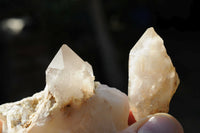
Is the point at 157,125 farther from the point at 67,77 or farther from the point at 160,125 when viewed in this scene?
the point at 67,77

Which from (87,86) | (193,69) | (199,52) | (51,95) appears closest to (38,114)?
(51,95)

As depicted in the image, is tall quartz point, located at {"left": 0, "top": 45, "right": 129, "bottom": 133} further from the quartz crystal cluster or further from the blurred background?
the blurred background

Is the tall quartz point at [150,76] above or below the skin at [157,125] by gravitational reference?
above

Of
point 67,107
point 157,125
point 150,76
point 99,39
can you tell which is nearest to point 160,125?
point 157,125

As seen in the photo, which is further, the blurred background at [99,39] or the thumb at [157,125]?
the blurred background at [99,39]

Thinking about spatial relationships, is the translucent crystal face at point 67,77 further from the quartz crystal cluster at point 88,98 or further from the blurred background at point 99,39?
the blurred background at point 99,39

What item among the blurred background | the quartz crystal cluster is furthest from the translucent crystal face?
the blurred background

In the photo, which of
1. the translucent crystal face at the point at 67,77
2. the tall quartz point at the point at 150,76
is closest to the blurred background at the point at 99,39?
the tall quartz point at the point at 150,76
